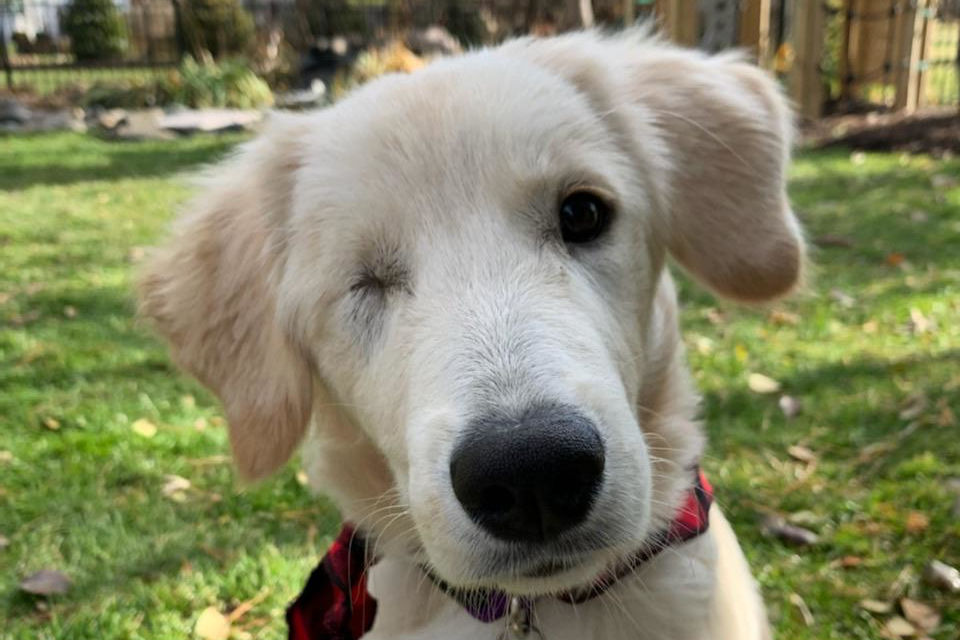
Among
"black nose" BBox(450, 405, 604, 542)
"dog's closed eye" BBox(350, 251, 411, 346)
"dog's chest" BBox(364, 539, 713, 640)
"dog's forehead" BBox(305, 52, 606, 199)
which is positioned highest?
"dog's forehead" BBox(305, 52, 606, 199)

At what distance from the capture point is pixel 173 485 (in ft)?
13.1

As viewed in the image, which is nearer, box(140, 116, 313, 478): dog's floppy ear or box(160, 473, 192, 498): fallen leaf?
box(140, 116, 313, 478): dog's floppy ear

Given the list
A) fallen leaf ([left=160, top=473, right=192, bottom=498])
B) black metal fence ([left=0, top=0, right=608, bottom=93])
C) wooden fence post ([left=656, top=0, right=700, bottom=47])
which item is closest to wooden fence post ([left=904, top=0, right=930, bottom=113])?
wooden fence post ([left=656, top=0, right=700, bottom=47])

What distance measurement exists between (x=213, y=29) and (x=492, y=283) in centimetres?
1874

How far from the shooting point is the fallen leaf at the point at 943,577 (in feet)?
10.1

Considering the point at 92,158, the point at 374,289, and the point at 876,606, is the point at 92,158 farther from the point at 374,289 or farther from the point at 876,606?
the point at 876,606

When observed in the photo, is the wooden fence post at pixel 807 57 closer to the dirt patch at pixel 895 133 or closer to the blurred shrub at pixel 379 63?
the dirt patch at pixel 895 133

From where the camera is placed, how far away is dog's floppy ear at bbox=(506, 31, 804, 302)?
2.29 meters

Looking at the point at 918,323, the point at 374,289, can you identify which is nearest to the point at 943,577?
the point at 374,289

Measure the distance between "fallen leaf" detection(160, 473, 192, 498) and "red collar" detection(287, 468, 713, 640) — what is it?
1.54 metres

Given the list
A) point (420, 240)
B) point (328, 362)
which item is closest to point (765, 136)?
point (420, 240)

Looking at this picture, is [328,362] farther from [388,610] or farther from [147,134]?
[147,134]

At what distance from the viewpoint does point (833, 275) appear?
20.5 ft

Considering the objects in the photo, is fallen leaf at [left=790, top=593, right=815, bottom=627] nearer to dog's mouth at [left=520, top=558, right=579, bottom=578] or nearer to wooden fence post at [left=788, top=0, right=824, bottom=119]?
dog's mouth at [left=520, top=558, right=579, bottom=578]
